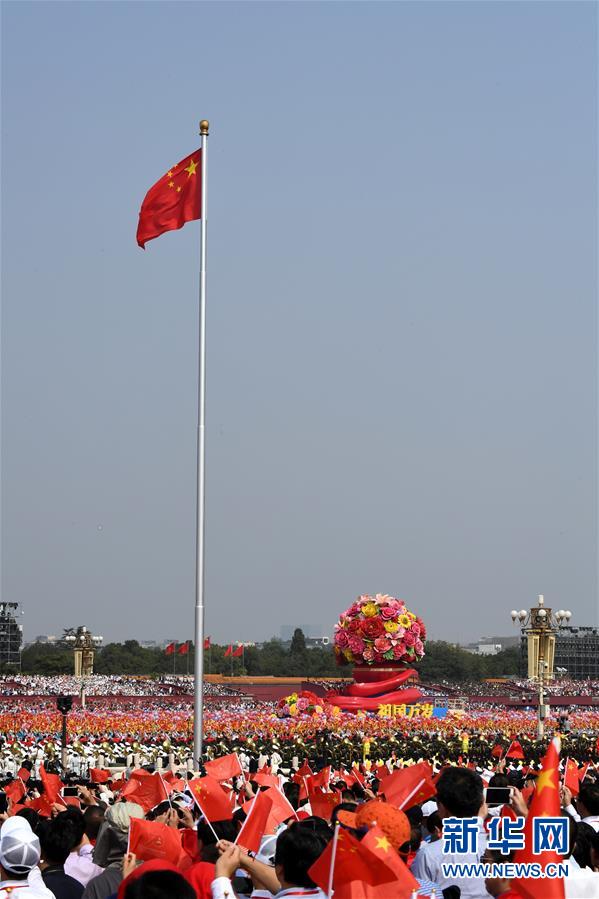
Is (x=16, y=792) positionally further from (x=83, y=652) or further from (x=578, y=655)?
(x=578, y=655)

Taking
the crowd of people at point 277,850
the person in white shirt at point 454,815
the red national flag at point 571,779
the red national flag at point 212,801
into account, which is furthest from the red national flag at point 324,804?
the person in white shirt at point 454,815

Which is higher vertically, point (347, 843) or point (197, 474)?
point (197, 474)

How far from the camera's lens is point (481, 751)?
2528 centimetres

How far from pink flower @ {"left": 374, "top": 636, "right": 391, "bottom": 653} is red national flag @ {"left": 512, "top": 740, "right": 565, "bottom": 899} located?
38943 millimetres

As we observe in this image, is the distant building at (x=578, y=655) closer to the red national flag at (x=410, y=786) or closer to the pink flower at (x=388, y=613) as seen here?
the pink flower at (x=388, y=613)

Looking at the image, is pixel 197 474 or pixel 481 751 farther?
pixel 481 751

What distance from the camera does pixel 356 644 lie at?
1773 inches

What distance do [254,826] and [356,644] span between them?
38.9 meters

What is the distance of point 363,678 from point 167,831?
39722mm

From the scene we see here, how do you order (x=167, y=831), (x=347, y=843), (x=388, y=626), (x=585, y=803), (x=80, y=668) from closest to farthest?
1. (x=347, y=843)
2. (x=167, y=831)
3. (x=585, y=803)
4. (x=388, y=626)
5. (x=80, y=668)

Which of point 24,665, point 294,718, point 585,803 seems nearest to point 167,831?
point 585,803

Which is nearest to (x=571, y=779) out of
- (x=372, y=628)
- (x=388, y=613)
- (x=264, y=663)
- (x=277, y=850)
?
(x=277, y=850)

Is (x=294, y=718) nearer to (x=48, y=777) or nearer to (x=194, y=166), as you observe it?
(x=194, y=166)

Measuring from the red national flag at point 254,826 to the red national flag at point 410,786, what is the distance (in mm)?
1998
